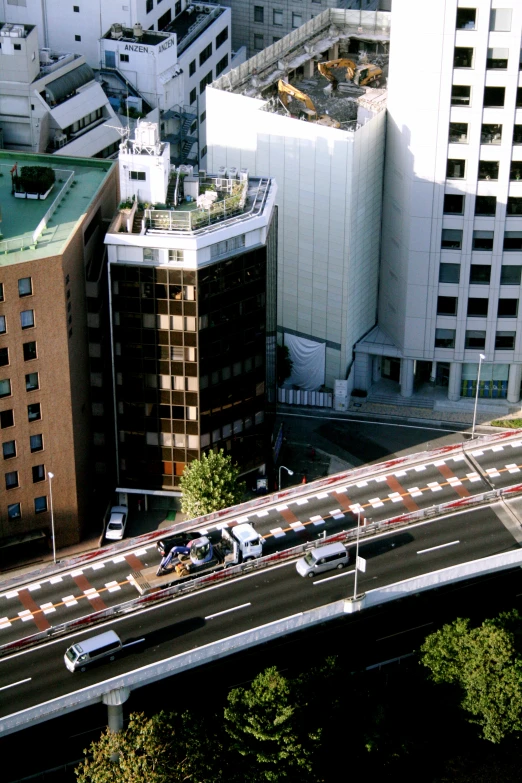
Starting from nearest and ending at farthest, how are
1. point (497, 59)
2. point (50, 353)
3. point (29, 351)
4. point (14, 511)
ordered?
point (29, 351)
point (50, 353)
point (14, 511)
point (497, 59)

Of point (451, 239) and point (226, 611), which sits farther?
point (451, 239)

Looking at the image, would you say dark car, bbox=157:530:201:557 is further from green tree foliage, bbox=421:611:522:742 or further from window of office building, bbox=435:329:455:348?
window of office building, bbox=435:329:455:348

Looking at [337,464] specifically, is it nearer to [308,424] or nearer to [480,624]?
[308,424]

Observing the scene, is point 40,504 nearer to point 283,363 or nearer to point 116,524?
point 116,524

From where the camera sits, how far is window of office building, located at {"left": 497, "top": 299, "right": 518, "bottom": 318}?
172 m

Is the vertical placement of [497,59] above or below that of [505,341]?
above

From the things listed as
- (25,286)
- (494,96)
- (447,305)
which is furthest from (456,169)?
(25,286)

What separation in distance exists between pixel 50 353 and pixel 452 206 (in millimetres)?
50618

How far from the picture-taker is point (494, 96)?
16162 cm

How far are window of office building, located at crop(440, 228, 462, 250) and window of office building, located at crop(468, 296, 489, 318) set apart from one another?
6.52 meters

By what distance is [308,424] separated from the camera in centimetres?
17550

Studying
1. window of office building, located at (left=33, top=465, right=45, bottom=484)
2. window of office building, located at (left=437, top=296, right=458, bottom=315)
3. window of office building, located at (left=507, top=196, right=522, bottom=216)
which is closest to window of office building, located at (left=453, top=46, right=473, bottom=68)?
window of office building, located at (left=507, top=196, right=522, bottom=216)

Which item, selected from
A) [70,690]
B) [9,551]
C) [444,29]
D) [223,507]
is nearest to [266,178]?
[444,29]

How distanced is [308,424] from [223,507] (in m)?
30.5
